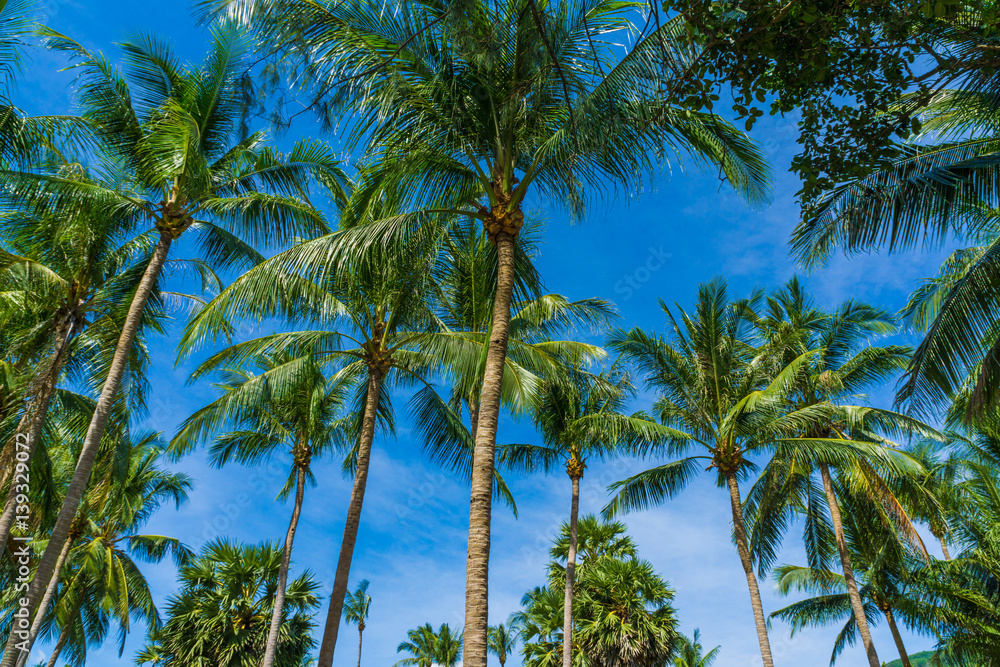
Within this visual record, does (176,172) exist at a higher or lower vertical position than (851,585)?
higher

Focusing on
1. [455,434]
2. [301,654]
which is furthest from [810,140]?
[301,654]

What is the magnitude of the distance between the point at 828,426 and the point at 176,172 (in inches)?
617

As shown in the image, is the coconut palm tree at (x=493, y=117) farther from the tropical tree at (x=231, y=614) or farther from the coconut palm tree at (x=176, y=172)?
the tropical tree at (x=231, y=614)

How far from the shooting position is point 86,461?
8625 millimetres

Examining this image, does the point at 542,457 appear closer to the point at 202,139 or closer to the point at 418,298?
the point at 418,298

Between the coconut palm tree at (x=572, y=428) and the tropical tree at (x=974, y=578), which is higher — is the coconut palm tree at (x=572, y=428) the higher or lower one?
the higher one

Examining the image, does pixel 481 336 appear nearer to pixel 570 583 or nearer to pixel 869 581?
pixel 570 583

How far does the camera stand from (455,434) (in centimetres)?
1217

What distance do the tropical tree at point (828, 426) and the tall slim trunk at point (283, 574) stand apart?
11.5 m

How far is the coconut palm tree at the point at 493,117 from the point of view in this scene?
640 centimetres

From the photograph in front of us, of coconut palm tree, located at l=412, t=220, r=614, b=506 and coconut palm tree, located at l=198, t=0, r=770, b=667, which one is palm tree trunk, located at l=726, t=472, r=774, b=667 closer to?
coconut palm tree, located at l=412, t=220, r=614, b=506

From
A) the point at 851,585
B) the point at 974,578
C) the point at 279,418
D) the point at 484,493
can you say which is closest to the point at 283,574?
the point at 279,418

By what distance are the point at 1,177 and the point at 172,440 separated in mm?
4780

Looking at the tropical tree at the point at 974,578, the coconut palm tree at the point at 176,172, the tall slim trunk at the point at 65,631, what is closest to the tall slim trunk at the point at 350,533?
the coconut palm tree at the point at 176,172
